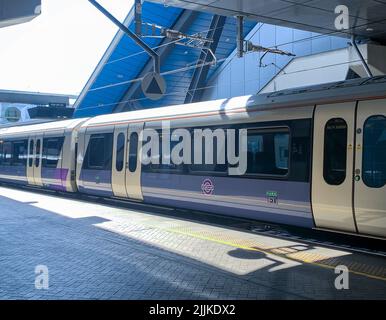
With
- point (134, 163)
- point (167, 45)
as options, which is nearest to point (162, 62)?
point (167, 45)

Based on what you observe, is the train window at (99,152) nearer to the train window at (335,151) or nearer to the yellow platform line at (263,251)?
the yellow platform line at (263,251)

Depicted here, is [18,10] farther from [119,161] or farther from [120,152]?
[119,161]

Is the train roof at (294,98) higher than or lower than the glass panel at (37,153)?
higher

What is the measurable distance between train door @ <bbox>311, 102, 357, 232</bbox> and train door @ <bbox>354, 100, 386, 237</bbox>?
13 cm

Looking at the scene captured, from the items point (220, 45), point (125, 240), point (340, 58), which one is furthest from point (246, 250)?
point (220, 45)

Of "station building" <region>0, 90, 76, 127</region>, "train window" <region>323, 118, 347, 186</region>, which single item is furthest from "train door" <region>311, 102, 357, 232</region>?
"station building" <region>0, 90, 76, 127</region>

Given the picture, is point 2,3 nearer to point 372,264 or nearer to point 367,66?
point 372,264

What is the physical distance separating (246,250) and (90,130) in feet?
30.8

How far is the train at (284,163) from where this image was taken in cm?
838

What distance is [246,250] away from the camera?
8.65m

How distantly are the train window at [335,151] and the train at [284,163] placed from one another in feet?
0.06

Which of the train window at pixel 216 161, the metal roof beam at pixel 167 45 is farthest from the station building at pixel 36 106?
the train window at pixel 216 161

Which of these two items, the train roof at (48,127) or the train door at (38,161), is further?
the train door at (38,161)

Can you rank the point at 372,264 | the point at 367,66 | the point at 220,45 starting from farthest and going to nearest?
the point at 220,45 < the point at 367,66 < the point at 372,264
